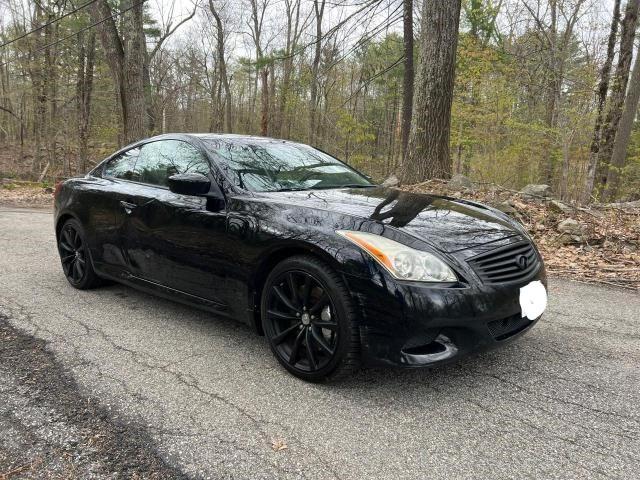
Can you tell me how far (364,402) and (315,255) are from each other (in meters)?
0.83

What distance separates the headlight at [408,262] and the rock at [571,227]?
4547 mm

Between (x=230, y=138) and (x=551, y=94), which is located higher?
(x=551, y=94)

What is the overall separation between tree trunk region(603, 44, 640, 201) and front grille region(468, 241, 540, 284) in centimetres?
1364

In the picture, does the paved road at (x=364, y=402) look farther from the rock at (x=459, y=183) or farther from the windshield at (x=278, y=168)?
the rock at (x=459, y=183)

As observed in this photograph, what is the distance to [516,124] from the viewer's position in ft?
59.5

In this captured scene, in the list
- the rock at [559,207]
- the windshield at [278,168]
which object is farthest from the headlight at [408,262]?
the rock at [559,207]

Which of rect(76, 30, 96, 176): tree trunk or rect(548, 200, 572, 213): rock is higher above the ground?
rect(76, 30, 96, 176): tree trunk

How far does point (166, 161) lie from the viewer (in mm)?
3705

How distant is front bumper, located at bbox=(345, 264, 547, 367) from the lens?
2.27m

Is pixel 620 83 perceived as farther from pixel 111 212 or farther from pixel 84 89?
pixel 84 89

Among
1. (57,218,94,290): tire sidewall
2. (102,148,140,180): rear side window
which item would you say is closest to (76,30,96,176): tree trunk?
(57,218,94,290): tire sidewall

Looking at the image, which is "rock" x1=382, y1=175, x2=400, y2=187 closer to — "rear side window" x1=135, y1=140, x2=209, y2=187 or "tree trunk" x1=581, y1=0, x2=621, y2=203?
"rear side window" x1=135, y1=140, x2=209, y2=187

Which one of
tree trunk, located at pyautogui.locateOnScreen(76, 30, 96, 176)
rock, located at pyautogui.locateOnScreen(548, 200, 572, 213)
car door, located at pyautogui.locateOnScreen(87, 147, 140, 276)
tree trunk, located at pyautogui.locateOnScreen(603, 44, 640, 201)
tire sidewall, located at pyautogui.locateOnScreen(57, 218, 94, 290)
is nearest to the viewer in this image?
car door, located at pyautogui.locateOnScreen(87, 147, 140, 276)

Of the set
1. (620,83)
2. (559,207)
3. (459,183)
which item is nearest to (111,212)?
(459,183)
